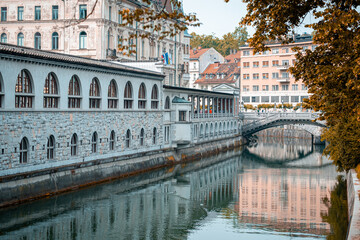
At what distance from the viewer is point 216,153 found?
65938mm

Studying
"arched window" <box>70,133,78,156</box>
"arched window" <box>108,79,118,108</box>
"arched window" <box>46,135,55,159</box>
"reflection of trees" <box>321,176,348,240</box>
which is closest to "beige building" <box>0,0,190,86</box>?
"arched window" <box>108,79,118,108</box>

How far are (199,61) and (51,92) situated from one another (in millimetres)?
86876

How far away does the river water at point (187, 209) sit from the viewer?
82.9 feet

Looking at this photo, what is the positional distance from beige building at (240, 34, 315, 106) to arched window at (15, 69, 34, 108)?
72.9m

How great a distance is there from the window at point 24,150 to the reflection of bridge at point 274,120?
160 ft

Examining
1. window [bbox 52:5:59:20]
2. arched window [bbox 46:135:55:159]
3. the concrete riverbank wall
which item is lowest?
the concrete riverbank wall

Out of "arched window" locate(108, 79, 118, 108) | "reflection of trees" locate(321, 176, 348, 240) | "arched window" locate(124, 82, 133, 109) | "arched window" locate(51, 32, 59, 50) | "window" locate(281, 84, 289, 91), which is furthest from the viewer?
"window" locate(281, 84, 289, 91)

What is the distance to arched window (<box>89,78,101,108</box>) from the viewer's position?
38.4m

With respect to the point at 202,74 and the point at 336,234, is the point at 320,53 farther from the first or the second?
the point at 202,74

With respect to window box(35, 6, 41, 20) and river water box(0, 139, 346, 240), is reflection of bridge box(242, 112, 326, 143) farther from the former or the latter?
window box(35, 6, 41, 20)

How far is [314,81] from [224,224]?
33.7 ft

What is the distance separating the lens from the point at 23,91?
100 feet

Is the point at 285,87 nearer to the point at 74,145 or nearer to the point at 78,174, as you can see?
the point at 74,145

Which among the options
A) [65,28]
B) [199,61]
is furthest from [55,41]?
[199,61]
